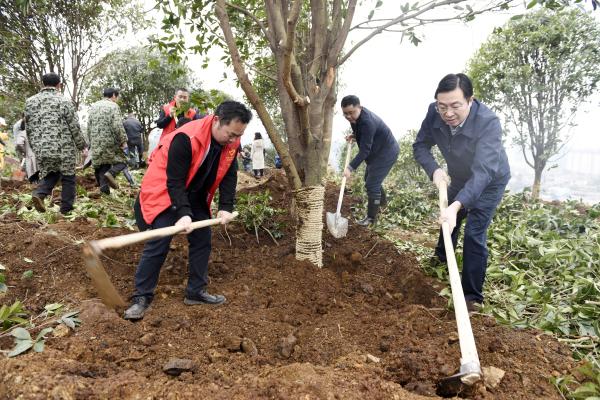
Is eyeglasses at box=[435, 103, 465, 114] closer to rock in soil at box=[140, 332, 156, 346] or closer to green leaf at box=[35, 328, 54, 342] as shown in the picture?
rock in soil at box=[140, 332, 156, 346]

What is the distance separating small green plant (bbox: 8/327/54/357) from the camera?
185 cm

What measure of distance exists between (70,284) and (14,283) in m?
0.40

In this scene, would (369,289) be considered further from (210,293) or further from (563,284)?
(563,284)

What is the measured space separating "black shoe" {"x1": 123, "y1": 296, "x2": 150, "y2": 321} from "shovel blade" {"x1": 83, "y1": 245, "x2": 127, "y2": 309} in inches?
4.7

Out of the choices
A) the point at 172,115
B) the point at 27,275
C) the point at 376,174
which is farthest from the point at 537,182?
the point at 27,275

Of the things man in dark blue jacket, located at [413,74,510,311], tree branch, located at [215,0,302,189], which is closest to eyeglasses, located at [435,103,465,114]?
Answer: man in dark blue jacket, located at [413,74,510,311]

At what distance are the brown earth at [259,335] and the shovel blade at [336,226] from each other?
0.49 m

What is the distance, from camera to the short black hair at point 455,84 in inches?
102

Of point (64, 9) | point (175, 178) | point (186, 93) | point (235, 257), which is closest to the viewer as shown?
point (175, 178)

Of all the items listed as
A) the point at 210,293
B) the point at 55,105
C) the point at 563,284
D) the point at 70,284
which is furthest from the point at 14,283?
the point at 563,284

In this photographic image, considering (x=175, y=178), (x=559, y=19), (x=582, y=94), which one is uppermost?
(x=559, y=19)

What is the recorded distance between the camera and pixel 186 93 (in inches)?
192

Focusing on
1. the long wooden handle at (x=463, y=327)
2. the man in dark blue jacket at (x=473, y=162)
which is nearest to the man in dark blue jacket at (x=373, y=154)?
the man in dark blue jacket at (x=473, y=162)

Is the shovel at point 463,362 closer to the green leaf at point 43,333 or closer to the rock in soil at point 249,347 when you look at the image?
the rock in soil at point 249,347
